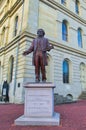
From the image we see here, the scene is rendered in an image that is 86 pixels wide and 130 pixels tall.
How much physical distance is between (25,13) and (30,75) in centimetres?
622

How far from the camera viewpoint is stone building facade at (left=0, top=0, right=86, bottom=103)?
13734mm

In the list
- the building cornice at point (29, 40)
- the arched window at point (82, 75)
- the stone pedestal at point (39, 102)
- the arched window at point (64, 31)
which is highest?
the arched window at point (64, 31)

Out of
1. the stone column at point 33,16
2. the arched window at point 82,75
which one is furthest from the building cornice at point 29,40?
the arched window at point 82,75

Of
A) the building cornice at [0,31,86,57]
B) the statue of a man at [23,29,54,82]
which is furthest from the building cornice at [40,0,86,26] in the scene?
the statue of a man at [23,29,54,82]

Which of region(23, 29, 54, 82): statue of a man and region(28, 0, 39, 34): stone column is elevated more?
region(28, 0, 39, 34): stone column

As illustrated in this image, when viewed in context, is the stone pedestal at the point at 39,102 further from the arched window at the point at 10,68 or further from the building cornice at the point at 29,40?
the arched window at the point at 10,68

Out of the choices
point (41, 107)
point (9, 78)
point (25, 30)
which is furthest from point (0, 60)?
point (41, 107)

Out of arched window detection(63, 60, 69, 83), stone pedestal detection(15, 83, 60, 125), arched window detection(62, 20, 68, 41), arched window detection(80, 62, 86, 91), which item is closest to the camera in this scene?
stone pedestal detection(15, 83, 60, 125)

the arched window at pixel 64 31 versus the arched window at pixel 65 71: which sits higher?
the arched window at pixel 64 31

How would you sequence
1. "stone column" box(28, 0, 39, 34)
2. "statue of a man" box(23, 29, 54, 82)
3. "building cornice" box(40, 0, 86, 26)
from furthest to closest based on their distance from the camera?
"building cornice" box(40, 0, 86, 26)
"stone column" box(28, 0, 39, 34)
"statue of a man" box(23, 29, 54, 82)

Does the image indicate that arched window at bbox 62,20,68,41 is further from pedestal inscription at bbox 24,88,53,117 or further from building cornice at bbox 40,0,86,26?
pedestal inscription at bbox 24,88,53,117

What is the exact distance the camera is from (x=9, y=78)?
1584cm

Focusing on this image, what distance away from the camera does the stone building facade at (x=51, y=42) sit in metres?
13.7

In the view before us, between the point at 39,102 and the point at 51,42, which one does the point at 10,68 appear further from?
the point at 39,102
